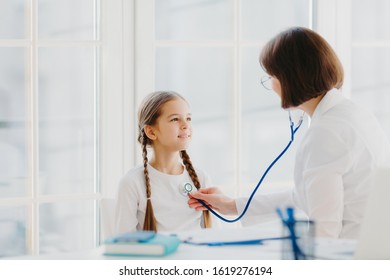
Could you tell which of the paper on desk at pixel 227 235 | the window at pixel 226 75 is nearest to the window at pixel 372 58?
the window at pixel 226 75

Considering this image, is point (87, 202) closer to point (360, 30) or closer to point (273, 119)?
point (273, 119)

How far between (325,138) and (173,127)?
0.66 metres

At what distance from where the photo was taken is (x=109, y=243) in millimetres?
1429

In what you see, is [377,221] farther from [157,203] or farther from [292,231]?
[157,203]

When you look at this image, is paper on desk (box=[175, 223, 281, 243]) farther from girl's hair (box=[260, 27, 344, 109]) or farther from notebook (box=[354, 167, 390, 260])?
girl's hair (box=[260, 27, 344, 109])

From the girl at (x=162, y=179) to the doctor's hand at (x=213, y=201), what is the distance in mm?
62

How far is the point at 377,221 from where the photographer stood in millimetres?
1315

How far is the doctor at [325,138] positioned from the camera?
1.82 meters

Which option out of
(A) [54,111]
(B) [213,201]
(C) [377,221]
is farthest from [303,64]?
(A) [54,111]

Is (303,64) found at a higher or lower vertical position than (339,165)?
higher

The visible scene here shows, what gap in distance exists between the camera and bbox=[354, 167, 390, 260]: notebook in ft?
4.30

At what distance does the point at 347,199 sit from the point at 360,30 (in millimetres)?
1427

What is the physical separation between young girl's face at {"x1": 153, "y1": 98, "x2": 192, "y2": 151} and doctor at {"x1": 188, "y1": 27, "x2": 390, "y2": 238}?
0.42m

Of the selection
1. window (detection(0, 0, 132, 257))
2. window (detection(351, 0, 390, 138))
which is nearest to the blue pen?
window (detection(0, 0, 132, 257))
